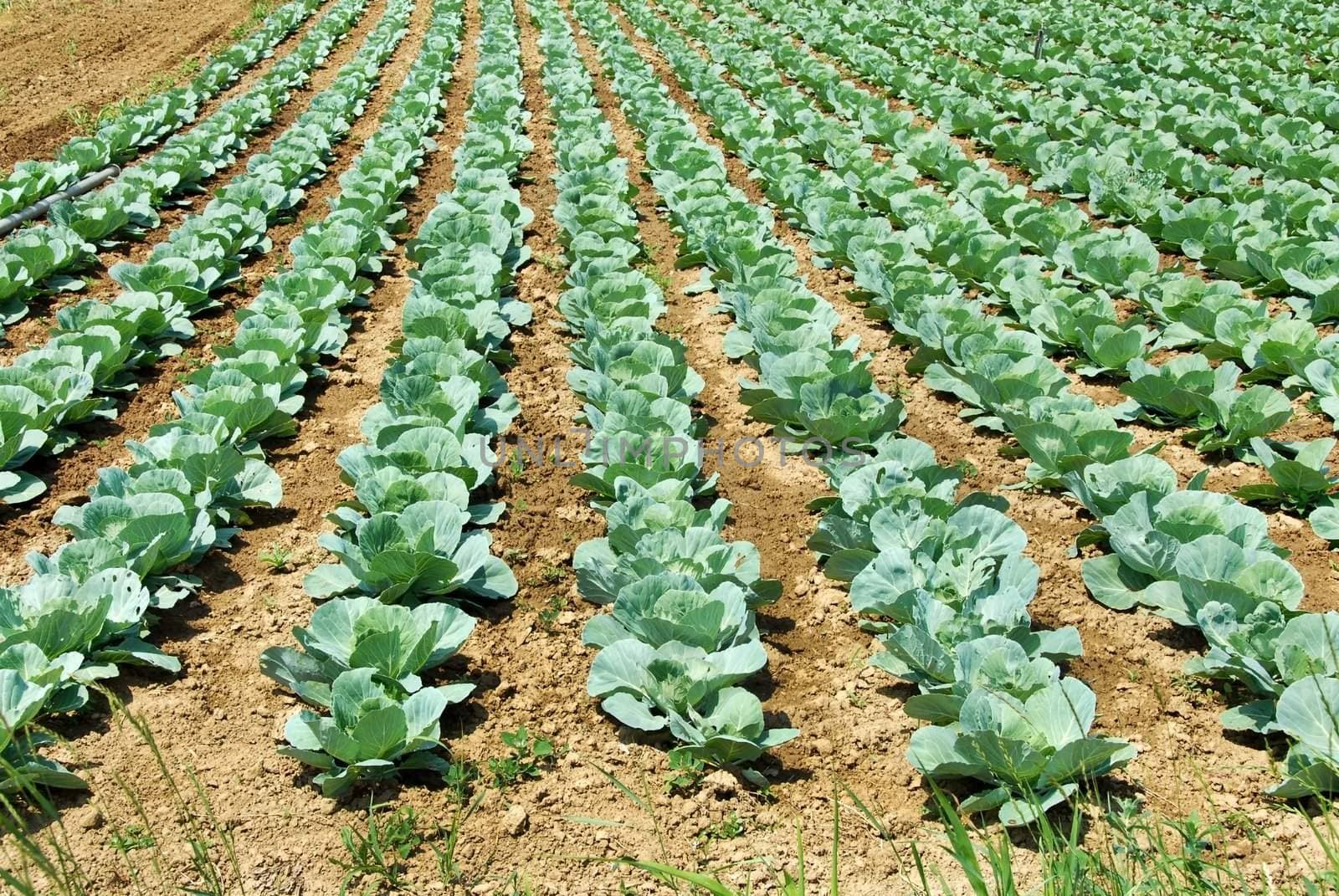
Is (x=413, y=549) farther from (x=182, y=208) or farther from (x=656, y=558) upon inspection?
(x=182, y=208)

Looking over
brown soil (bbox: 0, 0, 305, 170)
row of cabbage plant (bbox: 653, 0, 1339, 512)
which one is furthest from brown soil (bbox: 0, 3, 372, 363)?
row of cabbage plant (bbox: 653, 0, 1339, 512)

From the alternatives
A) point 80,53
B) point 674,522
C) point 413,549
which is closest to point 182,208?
point 413,549

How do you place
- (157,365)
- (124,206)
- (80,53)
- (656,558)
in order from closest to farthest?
(656,558) → (157,365) → (124,206) → (80,53)

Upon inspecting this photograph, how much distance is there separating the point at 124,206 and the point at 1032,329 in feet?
20.9

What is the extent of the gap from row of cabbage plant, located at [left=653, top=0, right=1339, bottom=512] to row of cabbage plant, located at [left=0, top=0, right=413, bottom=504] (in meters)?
3.84

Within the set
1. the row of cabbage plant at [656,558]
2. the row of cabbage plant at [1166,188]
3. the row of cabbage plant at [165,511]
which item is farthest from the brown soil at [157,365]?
the row of cabbage plant at [1166,188]

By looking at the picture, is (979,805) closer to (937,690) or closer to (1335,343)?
(937,690)

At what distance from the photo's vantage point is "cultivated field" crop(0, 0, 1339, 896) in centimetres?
307

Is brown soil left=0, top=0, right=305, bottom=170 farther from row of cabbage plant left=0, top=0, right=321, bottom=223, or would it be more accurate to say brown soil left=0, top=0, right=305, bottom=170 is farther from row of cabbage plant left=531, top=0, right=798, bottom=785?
row of cabbage plant left=531, top=0, right=798, bottom=785

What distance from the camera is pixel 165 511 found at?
408 cm

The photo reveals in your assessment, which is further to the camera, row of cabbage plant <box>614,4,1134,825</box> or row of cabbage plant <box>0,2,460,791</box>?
row of cabbage plant <box>0,2,460,791</box>

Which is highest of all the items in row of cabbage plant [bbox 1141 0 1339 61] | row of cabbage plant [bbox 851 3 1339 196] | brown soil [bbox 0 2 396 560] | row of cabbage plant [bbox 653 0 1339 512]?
row of cabbage plant [bbox 1141 0 1339 61]

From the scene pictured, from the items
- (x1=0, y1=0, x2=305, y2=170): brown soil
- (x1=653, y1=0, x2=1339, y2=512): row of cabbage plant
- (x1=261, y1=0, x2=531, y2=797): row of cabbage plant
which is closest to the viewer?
(x1=261, y1=0, x2=531, y2=797): row of cabbage plant

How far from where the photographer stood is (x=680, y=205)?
26.1ft
